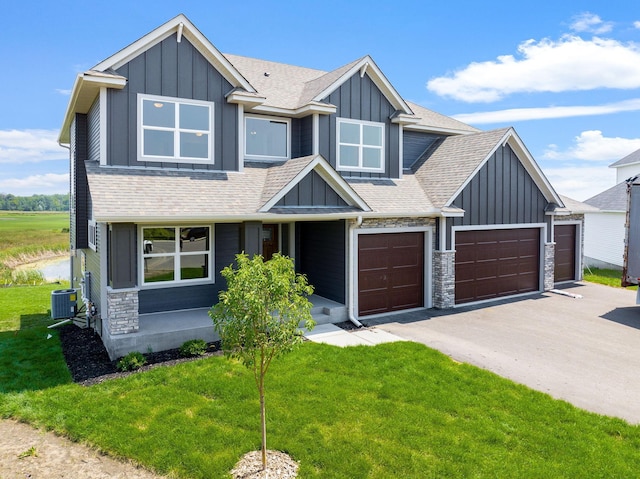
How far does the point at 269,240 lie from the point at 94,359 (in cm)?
625

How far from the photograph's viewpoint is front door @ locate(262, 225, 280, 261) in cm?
1439

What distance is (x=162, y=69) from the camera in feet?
38.1

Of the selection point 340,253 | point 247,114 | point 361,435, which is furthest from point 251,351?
point 247,114

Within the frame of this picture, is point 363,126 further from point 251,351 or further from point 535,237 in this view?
point 251,351

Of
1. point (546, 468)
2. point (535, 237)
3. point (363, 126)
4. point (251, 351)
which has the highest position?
point (363, 126)

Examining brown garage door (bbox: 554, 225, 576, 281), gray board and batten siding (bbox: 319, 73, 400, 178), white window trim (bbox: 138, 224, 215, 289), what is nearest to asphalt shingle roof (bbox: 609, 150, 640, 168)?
brown garage door (bbox: 554, 225, 576, 281)

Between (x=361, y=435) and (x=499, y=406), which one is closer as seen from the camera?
(x=361, y=435)

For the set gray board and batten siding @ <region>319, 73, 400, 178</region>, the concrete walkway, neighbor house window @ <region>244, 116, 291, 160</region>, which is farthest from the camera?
gray board and batten siding @ <region>319, 73, 400, 178</region>

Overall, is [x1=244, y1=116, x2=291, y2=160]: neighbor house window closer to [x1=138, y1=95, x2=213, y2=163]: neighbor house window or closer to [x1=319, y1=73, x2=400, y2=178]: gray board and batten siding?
[x1=319, y1=73, x2=400, y2=178]: gray board and batten siding

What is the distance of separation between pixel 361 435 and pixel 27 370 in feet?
23.6

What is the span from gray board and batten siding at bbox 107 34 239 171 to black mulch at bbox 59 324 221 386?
4.55 metres

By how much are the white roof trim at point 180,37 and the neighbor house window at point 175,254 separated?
4.10 meters

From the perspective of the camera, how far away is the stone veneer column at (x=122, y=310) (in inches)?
381

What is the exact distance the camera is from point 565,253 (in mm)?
19156
